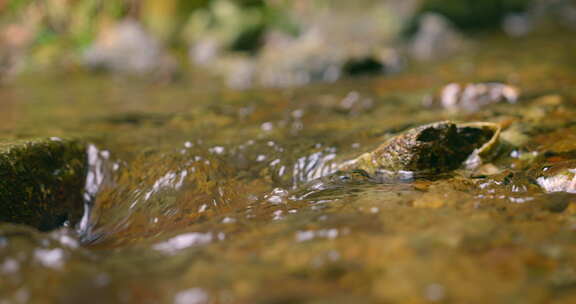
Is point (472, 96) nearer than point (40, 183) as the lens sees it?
No

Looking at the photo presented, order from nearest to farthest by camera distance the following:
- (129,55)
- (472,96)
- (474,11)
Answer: (472,96)
(129,55)
(474,11)

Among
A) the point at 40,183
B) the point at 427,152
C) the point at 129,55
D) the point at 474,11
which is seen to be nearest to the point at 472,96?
the point at 427,152

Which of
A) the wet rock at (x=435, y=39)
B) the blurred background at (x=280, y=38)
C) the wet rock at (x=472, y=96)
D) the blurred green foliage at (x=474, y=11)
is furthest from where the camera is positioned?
the blurred green foliage at (x=474, y=11)

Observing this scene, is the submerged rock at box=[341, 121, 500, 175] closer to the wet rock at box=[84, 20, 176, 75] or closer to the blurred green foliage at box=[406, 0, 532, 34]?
the wet rock at box=[84, 20, 176, 75]

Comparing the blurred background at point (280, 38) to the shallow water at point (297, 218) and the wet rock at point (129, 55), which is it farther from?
the shallow water at point (297, 218)

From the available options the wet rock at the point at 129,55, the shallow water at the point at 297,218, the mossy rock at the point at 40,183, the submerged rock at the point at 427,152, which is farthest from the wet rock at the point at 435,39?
the mossy rock at the point at 40,183

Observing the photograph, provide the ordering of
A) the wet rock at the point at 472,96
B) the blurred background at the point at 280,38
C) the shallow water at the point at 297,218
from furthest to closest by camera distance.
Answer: the blurred background at the point at 280,38, the wet rock at the point at 472,96, the shallow water at the point at 297,218

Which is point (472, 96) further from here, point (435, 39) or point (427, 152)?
point (435, 39)

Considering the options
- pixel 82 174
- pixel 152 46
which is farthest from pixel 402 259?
pixel 152 46
